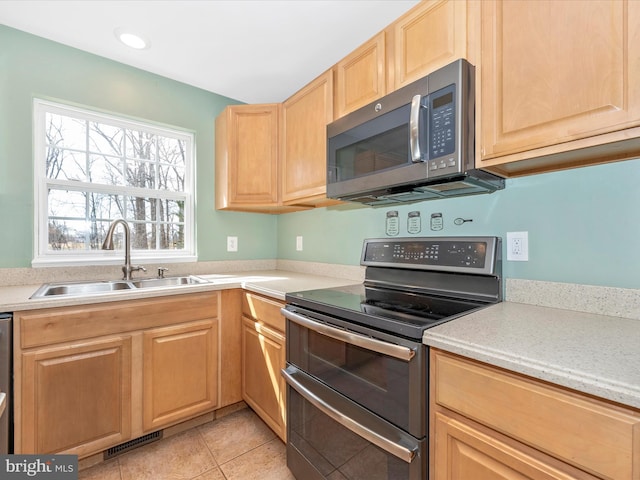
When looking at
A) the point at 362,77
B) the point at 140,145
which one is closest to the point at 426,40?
the point at 362,77

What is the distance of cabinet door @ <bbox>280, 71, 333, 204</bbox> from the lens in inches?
71.1

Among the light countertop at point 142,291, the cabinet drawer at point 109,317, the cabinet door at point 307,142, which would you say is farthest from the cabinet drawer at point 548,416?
the cabinet drawer at point 109,317

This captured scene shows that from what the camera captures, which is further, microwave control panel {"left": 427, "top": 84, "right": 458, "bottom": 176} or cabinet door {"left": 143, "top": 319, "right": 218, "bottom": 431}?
cabinet door {"left": 143, "top": 319, "right": 218, "bottom": 431}

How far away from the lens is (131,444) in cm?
164

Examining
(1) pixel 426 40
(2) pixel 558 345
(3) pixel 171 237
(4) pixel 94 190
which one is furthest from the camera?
(3) pixel 171 237

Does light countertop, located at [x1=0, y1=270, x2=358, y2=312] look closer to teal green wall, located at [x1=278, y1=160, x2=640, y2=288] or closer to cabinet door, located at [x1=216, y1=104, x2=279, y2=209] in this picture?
cabinet door, located at [x1=216, y1=104, x2=279, y2=209]

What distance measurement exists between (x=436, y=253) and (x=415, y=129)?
62cm

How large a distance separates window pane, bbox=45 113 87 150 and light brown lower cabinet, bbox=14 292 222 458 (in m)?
1.23

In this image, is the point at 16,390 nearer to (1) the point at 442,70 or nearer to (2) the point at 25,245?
(2) the point at 25,245

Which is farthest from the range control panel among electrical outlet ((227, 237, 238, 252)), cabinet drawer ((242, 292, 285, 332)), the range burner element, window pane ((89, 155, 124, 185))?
window pane ((89, 155, 124, 185))

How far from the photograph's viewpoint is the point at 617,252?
1.06 metres

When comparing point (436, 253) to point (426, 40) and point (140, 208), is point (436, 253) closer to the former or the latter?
point (426, 40)

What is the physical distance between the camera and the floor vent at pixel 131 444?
159 centimetres

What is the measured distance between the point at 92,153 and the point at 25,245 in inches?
28.4
